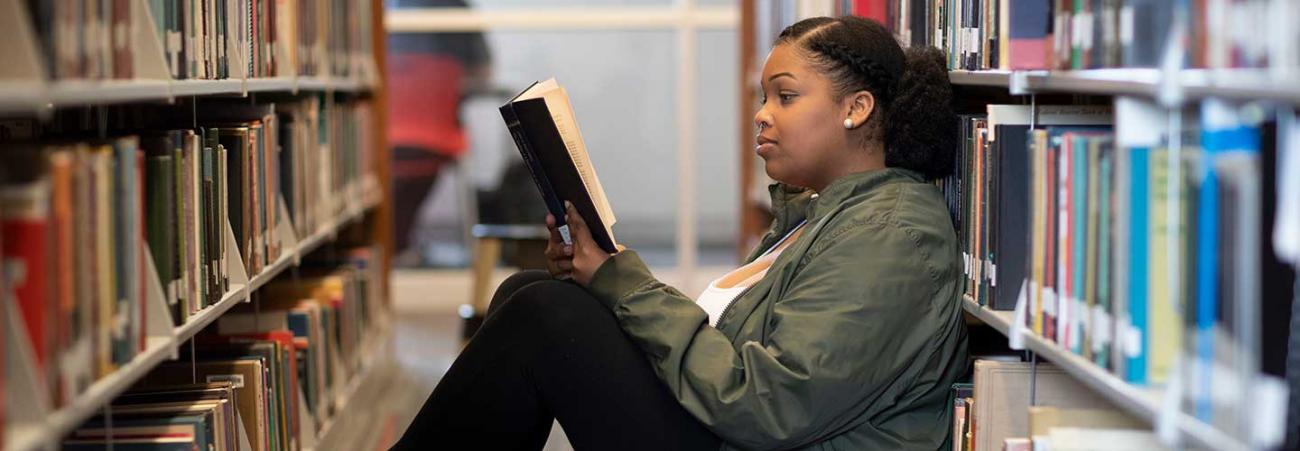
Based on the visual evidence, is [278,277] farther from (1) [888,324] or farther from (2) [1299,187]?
(2) [1299,187]

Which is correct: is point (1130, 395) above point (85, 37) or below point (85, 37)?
below

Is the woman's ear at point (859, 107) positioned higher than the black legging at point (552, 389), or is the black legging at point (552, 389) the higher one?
the woman's ear at point (859, 107)

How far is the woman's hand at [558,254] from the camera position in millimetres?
2062

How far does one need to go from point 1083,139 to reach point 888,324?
0.41m

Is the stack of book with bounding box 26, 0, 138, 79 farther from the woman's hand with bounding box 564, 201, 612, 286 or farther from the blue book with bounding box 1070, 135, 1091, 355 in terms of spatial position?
the blue book with bounding box 1070, 135, 1091, 355

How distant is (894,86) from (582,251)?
1.71 ft

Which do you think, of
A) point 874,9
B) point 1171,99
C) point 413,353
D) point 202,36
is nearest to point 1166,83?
point 1171,99

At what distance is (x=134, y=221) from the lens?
1.56m

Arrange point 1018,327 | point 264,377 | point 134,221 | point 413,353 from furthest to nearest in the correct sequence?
point 413,353 < point 264,377 < point 1018,327 < point 134,221

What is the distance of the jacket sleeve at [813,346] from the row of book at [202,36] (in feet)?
2.39

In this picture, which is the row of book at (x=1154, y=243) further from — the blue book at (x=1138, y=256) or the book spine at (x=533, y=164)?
the book spine at (x=533, y=164)

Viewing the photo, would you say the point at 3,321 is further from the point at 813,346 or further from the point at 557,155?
the point at 813,346

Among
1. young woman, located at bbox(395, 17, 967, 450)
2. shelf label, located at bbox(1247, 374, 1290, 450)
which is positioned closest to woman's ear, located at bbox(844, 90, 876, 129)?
young woman, located at bbox(395, 17, 967, 450)

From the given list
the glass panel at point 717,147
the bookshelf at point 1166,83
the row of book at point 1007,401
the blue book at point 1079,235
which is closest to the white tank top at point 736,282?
the row of book at point 1007,401
